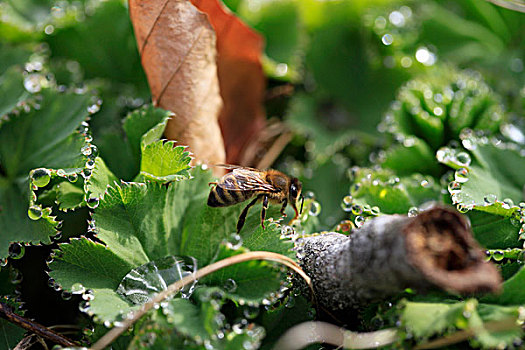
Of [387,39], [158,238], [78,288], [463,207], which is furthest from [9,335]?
[387,39]

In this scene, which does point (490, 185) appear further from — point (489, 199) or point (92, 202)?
point (92, 202)

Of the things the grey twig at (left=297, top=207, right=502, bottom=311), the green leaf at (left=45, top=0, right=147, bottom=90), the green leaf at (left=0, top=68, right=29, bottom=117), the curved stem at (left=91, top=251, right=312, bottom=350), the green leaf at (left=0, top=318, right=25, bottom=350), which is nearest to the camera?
the grey twig at (left=297, top=207, right=502, bottom=311)

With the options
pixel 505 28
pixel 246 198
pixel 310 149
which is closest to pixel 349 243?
pixel 246 198

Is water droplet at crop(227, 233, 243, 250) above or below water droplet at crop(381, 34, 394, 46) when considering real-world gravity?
below

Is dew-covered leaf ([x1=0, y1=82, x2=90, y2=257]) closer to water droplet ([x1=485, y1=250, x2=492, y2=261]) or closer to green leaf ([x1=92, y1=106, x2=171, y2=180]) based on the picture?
green leaf ([x1=92, y1=106, x2=171, y2=180])

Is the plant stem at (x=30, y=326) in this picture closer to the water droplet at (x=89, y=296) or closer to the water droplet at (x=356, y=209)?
the water droplet at (x=89, y=296)

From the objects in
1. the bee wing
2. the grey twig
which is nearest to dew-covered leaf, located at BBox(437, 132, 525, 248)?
the grey twig

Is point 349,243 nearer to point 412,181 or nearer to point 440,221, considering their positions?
point 440,221
